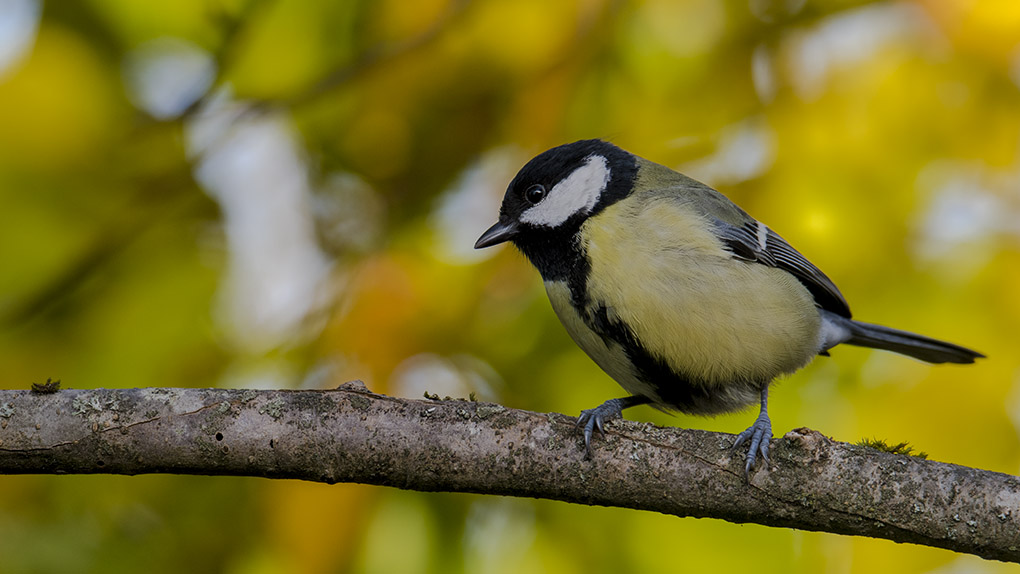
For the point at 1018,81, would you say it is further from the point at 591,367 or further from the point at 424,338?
the point at 424,338

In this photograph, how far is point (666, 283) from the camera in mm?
2338

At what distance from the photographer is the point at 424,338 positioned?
2535 millimetres

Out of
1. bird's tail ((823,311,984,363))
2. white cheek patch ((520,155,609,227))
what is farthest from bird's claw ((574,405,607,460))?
bird's tail ((823,311,984,363))

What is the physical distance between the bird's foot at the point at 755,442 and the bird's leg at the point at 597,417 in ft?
1.00

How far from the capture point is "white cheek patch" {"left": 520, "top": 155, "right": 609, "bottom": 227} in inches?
104

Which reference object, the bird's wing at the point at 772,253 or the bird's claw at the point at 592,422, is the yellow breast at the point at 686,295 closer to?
the bird's wing at the point at 772,253

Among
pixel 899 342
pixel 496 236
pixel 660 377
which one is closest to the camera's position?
pixel 660 377

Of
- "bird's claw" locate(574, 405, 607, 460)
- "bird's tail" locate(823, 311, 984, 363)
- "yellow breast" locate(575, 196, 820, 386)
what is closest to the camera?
"bird's claw" locate(574, 405, 607, 460)

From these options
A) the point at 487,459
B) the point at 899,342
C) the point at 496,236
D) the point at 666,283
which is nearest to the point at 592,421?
the point at 487,459

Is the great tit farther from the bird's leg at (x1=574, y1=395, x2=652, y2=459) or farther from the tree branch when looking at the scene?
the tree branch

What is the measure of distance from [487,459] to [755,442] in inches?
24.4

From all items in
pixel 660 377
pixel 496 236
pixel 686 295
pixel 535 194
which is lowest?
pixel 660 377

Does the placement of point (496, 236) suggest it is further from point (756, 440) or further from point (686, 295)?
point (756, 440)

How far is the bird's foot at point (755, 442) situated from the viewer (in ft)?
6.14
